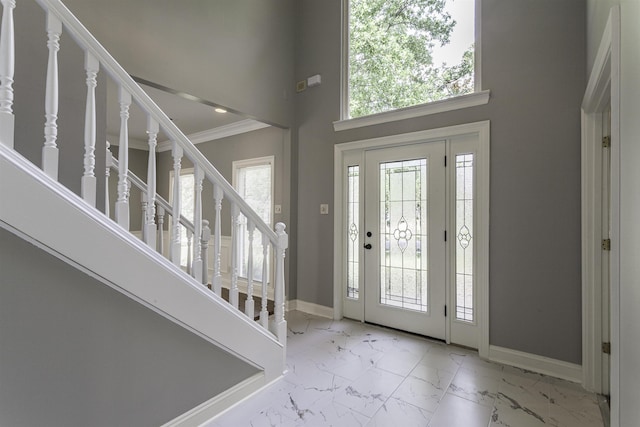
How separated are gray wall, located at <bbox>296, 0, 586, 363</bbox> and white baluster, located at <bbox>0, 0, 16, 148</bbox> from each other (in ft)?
9.35

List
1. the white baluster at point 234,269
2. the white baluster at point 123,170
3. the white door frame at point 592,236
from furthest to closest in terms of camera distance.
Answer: the white door frame at point 592,236
the white baluster at point 234,269
the white baluster at point 123,170

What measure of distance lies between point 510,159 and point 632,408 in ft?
6.25

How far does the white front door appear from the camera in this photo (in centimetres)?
288

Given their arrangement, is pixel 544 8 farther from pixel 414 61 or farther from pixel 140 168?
pixel 140 168

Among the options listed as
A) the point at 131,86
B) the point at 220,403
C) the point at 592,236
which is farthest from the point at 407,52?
the point at 220,403

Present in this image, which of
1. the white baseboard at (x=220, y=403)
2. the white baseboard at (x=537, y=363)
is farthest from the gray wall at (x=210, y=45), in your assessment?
the white baseboard at (x=537, y=363)

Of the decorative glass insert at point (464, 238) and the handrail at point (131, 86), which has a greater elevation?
the handrail at point (131, 86)

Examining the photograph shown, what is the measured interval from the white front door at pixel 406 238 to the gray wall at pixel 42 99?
2.42 meters

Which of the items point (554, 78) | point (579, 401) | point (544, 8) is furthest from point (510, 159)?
point (579, 401)

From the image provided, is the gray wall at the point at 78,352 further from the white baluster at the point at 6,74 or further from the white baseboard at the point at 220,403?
the white baluster at the point at 6,74

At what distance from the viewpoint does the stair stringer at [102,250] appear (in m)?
1.11

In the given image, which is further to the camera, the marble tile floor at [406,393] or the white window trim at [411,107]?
the white window trim at [411,107]

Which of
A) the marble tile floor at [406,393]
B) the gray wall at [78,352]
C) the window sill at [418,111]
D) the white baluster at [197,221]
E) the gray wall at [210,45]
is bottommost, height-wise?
the marble tile floor at [406,393]

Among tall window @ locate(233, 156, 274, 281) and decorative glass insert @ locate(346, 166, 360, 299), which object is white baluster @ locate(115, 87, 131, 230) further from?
tall window @ locate(233, 156, 274, 281)
